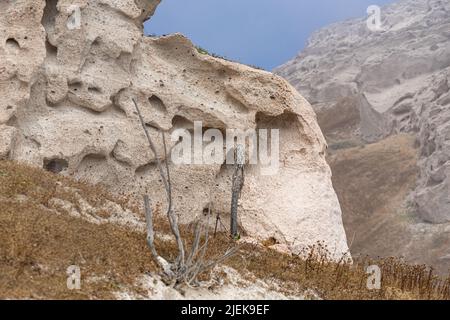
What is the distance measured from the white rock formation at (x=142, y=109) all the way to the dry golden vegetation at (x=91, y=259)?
6.07 feet

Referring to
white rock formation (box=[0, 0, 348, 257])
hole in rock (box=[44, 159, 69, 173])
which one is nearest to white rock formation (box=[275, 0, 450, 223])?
white rock formation (box=[0, 0, 348, 257])

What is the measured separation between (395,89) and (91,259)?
5332 cm

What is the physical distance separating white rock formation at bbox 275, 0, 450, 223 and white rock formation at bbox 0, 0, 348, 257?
62.7 ft

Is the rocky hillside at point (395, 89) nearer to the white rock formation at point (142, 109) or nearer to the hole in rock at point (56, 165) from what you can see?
the white rock formation at point (142, 109)

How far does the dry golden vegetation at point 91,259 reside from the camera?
847 cm

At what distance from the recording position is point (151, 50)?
691 inches

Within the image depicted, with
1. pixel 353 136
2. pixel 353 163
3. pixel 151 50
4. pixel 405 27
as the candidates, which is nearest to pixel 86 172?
pixel 151 50

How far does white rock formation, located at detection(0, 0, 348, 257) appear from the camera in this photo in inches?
579

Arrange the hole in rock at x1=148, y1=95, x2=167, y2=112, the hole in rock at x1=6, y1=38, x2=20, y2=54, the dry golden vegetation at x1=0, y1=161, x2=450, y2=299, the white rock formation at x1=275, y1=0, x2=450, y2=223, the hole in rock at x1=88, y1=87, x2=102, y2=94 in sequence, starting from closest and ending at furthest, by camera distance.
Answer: the dry golden vegetation at x1=0, y1=161, x2=450, y2=299, the hole in rock at x1=6, y1=38, x2=20, y2=54, the hole in rock at x1=88, y1=87, x2=102, y2=94, the hole in rock at x1=148, y1=95, x2=167, y2=112, the white rock formation at x1=275, y1=0, x2=450, y2=223

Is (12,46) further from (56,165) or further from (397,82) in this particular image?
(397,82)

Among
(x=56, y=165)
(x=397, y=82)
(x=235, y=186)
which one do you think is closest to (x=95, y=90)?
(x=56, y=165)

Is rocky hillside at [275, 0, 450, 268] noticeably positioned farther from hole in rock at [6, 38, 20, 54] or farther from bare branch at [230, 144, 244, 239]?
hole in rock at [6, 38, 20, 54]

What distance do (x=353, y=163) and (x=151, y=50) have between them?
29868 mm
